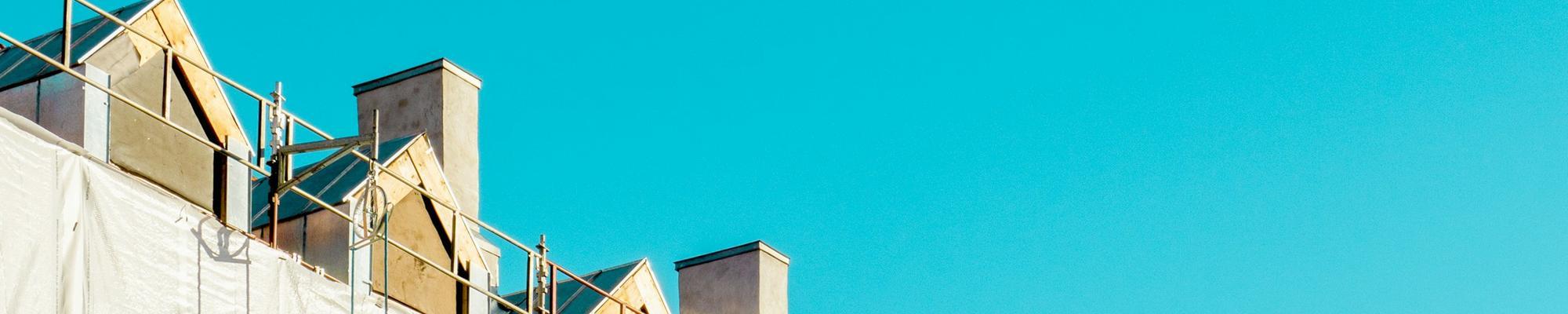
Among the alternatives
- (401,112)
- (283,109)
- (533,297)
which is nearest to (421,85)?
(401,112)

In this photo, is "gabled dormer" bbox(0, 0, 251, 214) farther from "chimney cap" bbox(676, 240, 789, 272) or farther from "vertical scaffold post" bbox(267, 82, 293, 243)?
"chimney cap" bbox(676, 240, 789, 272)

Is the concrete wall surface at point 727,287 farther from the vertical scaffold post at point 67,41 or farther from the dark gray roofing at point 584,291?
the vertical scaffold post at point 67,41

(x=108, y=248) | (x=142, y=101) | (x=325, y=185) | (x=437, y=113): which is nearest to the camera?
(x=108, y=248)

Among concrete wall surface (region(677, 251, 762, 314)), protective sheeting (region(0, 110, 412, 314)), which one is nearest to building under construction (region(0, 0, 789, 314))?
protective sheeting (region(0, 110, 412, 314))

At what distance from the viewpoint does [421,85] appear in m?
25.1

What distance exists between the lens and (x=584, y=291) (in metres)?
26.2

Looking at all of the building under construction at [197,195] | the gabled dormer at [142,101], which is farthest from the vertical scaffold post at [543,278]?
the gabled dormer at [142,101]

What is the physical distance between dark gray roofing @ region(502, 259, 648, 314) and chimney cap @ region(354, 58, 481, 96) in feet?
7.20

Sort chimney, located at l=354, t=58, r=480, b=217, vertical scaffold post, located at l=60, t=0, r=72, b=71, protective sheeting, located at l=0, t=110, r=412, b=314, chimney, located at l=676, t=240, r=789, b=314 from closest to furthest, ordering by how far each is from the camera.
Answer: protective sheeting, located at l=0, t=110, r=412, b=314 → vertical scaffold post, located at l=60, t=0, r=72, b=71 → chimney, located at l=354, t=58, r=480, b=217 → chimney, located at l=676, t=240, r=789, b=314

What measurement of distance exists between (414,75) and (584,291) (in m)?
2.82

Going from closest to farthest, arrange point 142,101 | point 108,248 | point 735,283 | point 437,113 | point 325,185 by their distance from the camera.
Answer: point 108,248 → point 142,101 → point 325,185 → point 437,113 → point 735,283

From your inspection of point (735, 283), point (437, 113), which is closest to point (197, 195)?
point (437, 113)

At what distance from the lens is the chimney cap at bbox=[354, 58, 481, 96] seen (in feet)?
82.1

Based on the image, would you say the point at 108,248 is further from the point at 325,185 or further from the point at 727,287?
the point at 727,287
